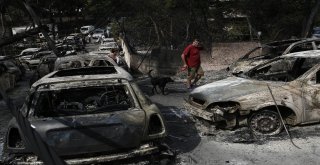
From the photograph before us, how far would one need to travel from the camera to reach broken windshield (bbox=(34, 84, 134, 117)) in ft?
20.0

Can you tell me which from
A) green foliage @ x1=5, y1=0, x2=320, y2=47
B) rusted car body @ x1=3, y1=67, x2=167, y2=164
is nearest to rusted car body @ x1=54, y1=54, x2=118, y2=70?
rusted car body @ x1=3, y1=67, x2=167, y2=164

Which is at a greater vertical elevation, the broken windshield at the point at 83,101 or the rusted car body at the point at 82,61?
the broken windshield at the point at 83,101

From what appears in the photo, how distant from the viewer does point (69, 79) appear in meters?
6.27

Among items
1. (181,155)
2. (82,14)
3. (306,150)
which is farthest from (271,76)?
(82,14)

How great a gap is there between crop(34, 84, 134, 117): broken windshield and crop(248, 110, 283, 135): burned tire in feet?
8.14

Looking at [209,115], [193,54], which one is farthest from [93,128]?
[193,54]

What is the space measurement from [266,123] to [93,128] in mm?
3648

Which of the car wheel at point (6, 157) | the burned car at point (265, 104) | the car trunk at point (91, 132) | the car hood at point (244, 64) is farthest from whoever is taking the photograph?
the car hood at point (244, 64)

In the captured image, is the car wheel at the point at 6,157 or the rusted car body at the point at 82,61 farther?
the rusted car body at the point at 82,61

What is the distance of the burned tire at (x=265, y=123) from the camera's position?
7695 millimetres

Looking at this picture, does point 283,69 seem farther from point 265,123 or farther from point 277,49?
point 277,49

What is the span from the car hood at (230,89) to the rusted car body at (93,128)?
2.13 metres

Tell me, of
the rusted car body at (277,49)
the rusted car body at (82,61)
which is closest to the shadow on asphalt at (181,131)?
the rusted car body at (82,61)

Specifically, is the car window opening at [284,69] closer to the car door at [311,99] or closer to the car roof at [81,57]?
the car door at [311,99]
